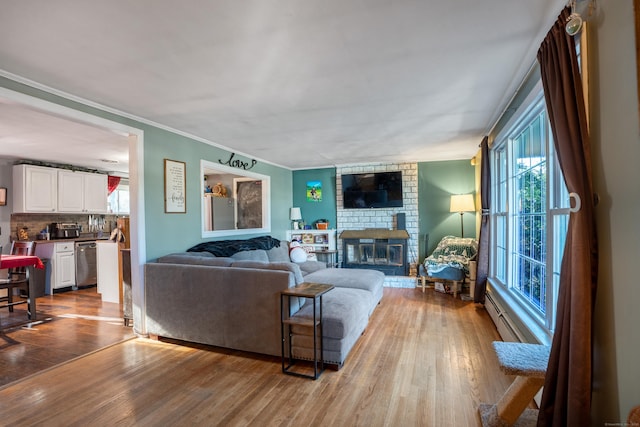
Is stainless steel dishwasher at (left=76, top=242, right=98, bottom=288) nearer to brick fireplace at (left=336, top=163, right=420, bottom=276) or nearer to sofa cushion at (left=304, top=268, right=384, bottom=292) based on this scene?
sofa cushion at (left=304, top=268, right=384, bottom=292)

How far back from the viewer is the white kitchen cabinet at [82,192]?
5.54 meters

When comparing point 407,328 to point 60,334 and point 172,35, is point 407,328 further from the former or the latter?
point 60,334

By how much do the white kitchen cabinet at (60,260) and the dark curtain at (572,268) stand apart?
657 centimetres

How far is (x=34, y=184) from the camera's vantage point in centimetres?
516

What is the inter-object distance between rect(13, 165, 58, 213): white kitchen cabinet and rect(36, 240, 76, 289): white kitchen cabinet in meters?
0.62

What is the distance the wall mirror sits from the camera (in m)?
5.86

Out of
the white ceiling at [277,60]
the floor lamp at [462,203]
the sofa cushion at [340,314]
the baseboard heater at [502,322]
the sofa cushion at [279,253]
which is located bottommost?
the baseboard heater at [502,322]

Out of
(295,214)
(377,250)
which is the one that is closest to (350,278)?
(377,250)

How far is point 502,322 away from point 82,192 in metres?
6.98

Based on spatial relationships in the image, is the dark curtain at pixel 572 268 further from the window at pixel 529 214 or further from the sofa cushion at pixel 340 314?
the sofa cushion at pixel 340 314

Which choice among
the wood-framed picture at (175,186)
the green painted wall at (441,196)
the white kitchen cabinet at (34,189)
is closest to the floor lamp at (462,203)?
the green painted wall at (441,196)

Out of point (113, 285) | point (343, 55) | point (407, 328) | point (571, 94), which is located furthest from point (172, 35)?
point (113, 285)

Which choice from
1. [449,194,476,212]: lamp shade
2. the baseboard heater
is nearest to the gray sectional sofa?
the baseboard heater

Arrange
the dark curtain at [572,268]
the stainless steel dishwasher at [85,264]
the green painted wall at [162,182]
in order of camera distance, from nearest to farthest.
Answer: the dark curtain at [572,268] → the green painted wall at [162,182] → the stainless steel dishwasher at [85,264]
